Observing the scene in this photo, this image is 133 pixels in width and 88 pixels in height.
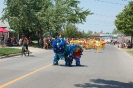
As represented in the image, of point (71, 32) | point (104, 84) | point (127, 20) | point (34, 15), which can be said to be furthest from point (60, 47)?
point (71, 32)

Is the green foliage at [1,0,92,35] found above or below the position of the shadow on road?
above

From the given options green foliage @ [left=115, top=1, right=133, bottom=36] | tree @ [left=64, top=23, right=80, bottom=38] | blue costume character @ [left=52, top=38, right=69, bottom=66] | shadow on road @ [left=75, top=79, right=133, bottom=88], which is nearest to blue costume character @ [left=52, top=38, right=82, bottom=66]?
blue costume character @ [left=52, top=38, right=69, bottom=66]

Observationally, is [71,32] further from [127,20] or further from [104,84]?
[104,84]

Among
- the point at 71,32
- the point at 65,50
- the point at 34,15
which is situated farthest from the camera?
the point at 71,32

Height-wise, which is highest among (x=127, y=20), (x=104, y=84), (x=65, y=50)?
(x=127, y=20)

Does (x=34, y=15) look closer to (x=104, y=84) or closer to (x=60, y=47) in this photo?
(x=60, y=47)

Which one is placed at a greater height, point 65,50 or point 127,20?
point 127,20

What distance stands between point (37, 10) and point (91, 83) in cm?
3432

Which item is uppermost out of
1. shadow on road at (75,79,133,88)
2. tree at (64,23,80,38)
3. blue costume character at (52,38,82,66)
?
tree at (64,23,80,38)

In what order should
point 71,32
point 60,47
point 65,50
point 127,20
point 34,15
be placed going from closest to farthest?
point 60,47
point 65,50
point 34,15
point 127,20
point 71,32

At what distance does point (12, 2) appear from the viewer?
3966 cm

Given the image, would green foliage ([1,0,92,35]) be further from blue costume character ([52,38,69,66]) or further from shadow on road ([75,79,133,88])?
shadow on road ([75,79,133,88])

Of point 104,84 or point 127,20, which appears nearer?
point 104,84

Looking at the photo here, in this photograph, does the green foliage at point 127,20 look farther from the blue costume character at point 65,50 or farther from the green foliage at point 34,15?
the blue costume character at point 65,50
